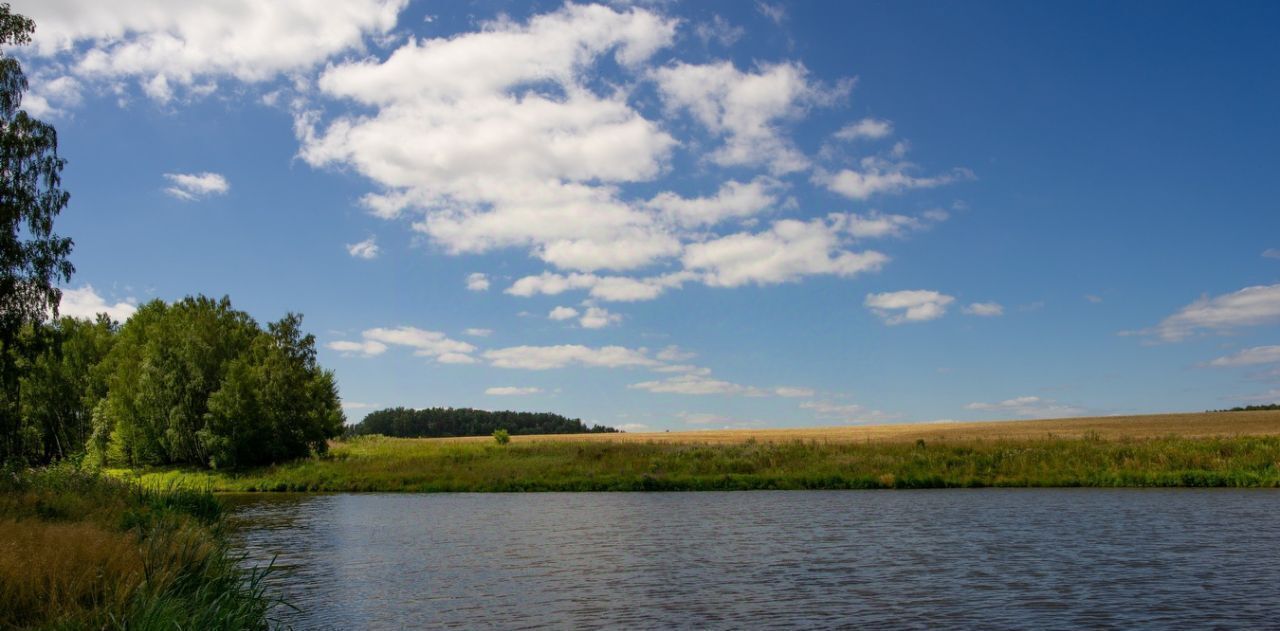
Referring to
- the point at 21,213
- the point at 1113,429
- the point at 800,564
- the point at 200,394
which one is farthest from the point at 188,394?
the point at 1113,429

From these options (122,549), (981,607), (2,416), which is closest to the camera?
(122,549)

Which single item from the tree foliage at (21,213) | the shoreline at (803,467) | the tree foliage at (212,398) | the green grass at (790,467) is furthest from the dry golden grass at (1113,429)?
the tree foliage at (21,213)

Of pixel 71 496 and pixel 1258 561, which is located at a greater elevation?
pixel 71 496

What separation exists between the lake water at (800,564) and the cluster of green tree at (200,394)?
3851 centimetres

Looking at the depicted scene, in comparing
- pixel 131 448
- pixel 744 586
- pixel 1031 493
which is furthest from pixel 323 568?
pixel 131 448

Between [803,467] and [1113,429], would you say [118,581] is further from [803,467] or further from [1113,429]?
[1113,429]

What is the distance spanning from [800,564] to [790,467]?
38587 millimetres

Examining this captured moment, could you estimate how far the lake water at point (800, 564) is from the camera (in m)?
18.4

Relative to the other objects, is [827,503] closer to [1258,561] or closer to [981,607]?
[1258,561]

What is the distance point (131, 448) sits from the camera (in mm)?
86875

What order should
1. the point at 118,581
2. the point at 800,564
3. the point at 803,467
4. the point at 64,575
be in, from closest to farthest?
1. the point at 118,581
2. the point at 64,575
3. the point at 800,564
4. the point at 803,467

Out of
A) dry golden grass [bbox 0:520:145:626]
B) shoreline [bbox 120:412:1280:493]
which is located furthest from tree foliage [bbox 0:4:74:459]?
dry golden grass [bbox 0:520:145:626]

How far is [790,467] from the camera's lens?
62.8 metres

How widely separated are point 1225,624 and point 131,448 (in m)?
96.1
